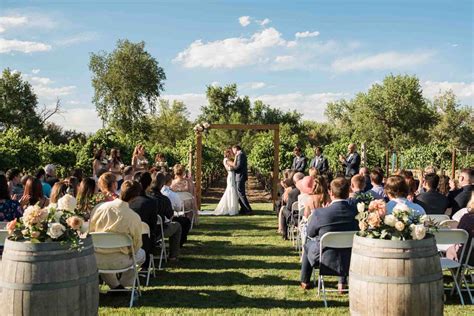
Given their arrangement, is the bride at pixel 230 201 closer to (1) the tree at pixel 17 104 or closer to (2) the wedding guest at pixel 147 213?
(2) the wedding guest at pixel 147 213

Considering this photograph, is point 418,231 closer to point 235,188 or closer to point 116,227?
point 116,227

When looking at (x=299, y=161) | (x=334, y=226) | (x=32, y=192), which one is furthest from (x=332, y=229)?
(x=299, y=161)

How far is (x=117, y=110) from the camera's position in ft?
163

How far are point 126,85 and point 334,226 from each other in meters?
46.7

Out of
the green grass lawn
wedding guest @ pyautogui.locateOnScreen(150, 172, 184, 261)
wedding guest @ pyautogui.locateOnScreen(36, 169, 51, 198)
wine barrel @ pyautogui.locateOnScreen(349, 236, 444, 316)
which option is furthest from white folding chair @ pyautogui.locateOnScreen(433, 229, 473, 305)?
wedding guest @ pyautogui.locateOnScreen(36, 169, 51, 198)

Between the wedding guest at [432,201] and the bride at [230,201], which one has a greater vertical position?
the wedding guest at [432,201]

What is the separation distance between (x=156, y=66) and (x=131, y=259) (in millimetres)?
47668

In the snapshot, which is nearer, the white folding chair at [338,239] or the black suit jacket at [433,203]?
the white folding chair at [338,239]

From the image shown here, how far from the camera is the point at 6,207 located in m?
5.57

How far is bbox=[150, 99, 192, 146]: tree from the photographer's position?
58312mm

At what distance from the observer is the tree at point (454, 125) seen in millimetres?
57812

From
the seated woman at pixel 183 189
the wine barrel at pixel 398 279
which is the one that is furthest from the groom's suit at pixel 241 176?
the wine barrel at pixel 398 279

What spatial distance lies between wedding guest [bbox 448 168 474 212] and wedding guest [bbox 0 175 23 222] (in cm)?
587

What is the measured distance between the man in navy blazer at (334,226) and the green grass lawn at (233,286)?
0.40 metres
